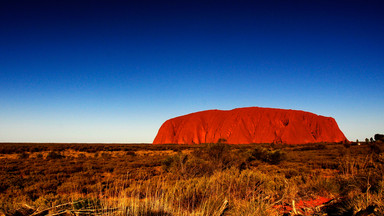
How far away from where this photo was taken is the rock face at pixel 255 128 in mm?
51497

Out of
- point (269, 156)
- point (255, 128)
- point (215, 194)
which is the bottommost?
point (269, 156)

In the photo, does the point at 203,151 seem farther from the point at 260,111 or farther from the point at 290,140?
the point at 260,111

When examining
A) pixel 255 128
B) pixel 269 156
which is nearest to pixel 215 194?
pixel 269 156

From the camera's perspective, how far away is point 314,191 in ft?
17.9

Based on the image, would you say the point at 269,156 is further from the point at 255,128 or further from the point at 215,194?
the point at 255,128

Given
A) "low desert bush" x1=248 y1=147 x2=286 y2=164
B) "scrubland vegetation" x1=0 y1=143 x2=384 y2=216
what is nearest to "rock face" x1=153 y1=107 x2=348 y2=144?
"low desert bush" x1=248 y1=147 x2=286 y2=164

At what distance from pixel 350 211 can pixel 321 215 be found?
0.51 metres

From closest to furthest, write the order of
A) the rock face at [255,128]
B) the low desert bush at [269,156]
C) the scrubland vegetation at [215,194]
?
the scrubland vegetation at [215,194]
the low desert bush at [269,156]
the rock face at [255,128]

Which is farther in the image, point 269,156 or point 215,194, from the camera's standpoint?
point 269,156

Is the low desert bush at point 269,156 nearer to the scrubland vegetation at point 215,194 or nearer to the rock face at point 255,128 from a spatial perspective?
the scrubland vegetation at point 215,194

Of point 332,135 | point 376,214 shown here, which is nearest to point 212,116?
point 332,135

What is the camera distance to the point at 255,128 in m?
53.7

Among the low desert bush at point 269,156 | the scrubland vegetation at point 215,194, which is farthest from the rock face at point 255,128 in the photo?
the scrubland vegetation at point 215,194

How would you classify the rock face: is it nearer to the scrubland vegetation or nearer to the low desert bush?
the low desert bush
